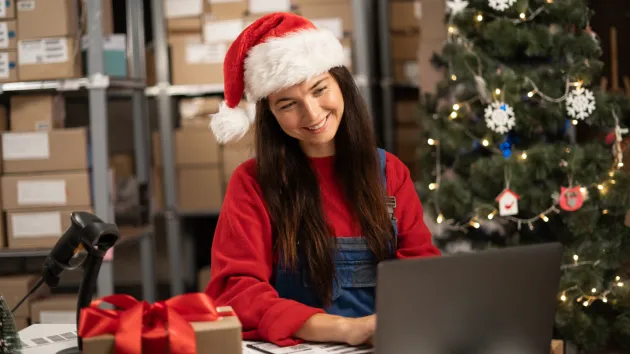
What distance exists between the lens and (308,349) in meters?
1.48

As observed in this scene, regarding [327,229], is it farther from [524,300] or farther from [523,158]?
[523,158]

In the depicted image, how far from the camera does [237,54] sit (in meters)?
1.83

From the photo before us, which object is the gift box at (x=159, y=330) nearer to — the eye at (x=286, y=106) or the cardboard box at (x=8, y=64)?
the eye at (x=286, y=106)

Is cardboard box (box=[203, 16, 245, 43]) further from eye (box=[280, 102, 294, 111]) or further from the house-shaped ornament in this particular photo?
eye (box=[280, 102, 294, 111])

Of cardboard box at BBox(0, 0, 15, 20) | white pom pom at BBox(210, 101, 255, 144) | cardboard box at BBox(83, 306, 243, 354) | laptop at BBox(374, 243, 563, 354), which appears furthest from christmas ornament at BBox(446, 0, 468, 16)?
cardboard box at BBox(83, 306, 243, 354)

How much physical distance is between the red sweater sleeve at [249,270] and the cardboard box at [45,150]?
66.0 inches

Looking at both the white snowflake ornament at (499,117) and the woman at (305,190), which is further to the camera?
the white snowflake ornament at (499,117)

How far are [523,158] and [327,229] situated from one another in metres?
1.46

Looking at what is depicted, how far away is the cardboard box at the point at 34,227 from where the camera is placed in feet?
10.9

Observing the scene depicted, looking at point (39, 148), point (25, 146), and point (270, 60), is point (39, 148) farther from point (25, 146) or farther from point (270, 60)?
point (270, 60)

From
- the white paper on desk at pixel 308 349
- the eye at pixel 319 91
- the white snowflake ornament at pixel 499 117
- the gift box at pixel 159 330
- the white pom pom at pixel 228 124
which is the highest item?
the eye at pixel 319 91

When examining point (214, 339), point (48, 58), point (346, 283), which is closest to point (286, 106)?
point (346, 283)

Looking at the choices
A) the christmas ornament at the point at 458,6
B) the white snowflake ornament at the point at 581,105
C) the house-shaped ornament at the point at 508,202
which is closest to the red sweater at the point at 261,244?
the house-shaped ornament at the point at 508,202

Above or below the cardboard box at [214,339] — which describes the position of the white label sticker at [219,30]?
above
